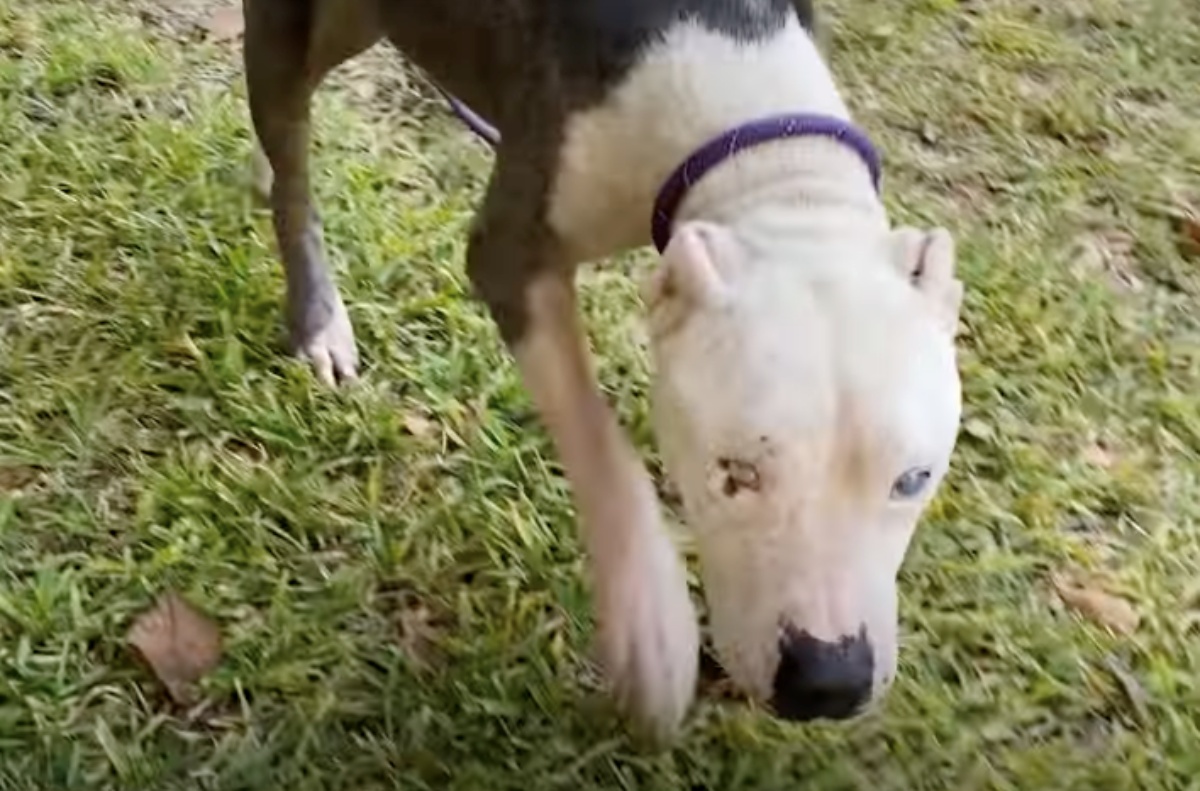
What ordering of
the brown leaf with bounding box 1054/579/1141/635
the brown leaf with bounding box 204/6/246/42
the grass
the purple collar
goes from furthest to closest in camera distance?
1. the brown leaf with bounding box 204/6/246/42
2. the brown leaf with bounding box 1054/579/1141/635
3. the grass
4. the purple collar

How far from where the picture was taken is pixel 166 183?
3221 mm

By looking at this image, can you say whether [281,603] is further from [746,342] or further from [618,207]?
[746,342]

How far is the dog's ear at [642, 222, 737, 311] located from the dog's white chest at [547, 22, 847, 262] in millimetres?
218

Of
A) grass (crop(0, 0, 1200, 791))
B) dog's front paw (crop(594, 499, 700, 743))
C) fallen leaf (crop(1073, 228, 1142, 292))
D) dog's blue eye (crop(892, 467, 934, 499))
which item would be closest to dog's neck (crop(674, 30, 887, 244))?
dog's blue eye (crop(892, 467, 934, 499))

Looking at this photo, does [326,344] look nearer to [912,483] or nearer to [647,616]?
[647,616]

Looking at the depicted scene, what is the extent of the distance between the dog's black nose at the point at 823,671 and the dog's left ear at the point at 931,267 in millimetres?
318

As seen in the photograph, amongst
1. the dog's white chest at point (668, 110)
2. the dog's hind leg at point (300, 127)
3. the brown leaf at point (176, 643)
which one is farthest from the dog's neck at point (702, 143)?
the brown leaf at point (176, 643)

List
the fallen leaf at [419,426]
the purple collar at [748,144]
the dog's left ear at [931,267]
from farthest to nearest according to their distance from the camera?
the fallen leaf at [419,426], the purple collar at [748,144], the dog's left ear at [931,267]

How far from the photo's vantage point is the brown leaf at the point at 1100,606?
2605 mm

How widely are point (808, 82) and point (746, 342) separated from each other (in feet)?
1.43

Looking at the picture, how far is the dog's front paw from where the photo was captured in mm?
2158

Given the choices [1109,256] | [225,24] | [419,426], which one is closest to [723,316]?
[419,426]

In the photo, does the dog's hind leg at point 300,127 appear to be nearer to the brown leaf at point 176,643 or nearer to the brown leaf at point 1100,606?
the brown leaf at point 176,643

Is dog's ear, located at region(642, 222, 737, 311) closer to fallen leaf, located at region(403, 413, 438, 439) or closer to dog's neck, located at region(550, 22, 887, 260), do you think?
dog's neck, located at region(550, 22, 887, 260)
